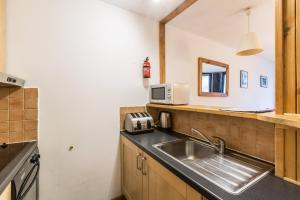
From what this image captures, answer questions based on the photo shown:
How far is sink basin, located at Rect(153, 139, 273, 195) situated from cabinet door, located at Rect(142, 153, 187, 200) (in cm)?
11

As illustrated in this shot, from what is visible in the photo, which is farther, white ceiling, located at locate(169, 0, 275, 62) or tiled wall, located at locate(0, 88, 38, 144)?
white ceiling, located at locate(169, 0, 275, 62)

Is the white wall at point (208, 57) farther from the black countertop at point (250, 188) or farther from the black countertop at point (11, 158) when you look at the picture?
the black countertop at point (11, 158)

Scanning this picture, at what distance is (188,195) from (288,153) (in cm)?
56

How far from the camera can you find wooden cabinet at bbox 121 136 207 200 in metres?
0.88

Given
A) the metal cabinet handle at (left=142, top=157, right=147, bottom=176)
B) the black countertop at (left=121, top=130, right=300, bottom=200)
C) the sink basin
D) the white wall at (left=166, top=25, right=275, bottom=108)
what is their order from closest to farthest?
the black countertop at (left=121, top=130, right=300, bottom=200) → the sink basin → the metal cabinet handle at (left=142, top=157, right=147, bottom=176) → the white wall at (left=166, top=25, right=275, bottom=108)

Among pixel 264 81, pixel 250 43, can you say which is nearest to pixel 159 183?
pixel 250 43

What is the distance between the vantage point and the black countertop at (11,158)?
0.75 meters

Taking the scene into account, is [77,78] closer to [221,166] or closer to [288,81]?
[221,166]

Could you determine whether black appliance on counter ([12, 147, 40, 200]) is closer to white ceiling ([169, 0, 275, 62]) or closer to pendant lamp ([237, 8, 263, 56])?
white ceiling ([169, 0, 275, 62])

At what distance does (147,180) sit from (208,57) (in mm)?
2343

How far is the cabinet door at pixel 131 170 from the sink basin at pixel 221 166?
26 centimetres

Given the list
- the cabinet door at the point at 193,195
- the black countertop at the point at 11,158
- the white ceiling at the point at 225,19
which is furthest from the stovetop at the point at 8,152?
the white ceiling at the point at 225,19

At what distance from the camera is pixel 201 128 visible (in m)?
1.50

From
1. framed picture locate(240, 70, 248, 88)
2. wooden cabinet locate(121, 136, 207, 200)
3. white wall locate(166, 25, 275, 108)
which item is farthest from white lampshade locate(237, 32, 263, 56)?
wooden cabinet locate(121, 136, 207, 200)
